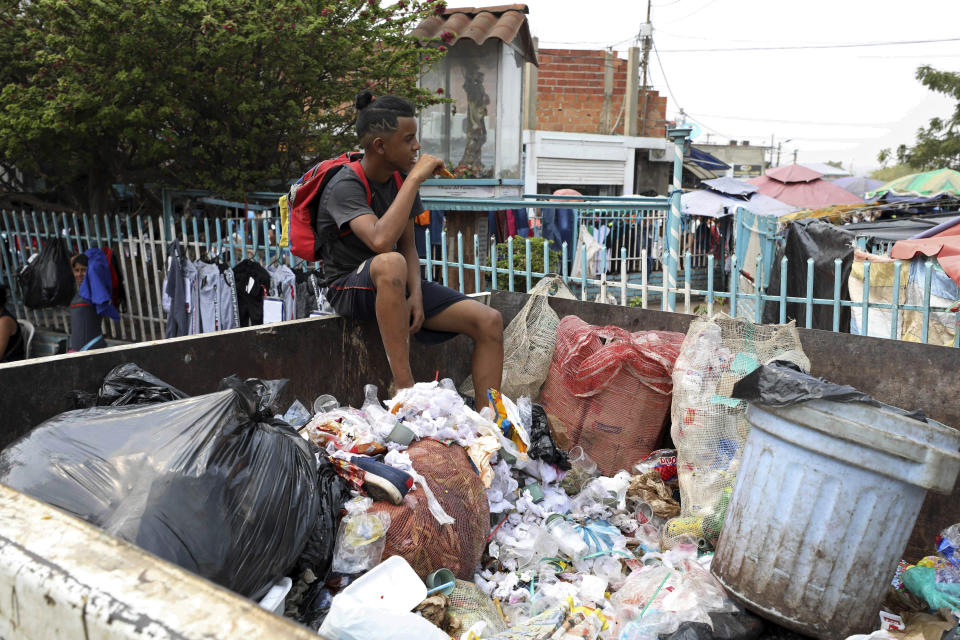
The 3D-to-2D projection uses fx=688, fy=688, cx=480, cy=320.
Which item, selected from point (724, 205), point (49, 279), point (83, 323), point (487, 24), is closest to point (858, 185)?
point (724, 205)

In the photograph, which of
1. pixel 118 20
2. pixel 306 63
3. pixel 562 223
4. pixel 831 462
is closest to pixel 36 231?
pixel 118 20

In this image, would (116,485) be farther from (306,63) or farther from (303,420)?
(306,63)

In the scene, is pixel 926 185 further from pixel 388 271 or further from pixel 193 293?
pixel 388 271

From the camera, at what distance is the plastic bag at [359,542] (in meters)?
2.07

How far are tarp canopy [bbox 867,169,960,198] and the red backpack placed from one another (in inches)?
585

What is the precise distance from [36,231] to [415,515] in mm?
7772

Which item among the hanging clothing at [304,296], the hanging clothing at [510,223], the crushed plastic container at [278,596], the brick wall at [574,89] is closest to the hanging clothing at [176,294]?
the hanging clothing at [304,296]

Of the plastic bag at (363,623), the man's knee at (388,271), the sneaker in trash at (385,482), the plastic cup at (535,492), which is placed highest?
the man's knee at (388,271)

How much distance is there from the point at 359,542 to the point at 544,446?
130cm

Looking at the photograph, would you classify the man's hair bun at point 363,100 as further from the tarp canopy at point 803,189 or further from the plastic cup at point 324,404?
the tarp canopy at point 803,189

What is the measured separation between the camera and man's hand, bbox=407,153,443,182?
3.30 metres

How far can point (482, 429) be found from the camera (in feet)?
9.36

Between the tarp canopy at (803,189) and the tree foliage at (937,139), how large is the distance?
14.1ft

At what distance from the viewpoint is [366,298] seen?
3.25m
